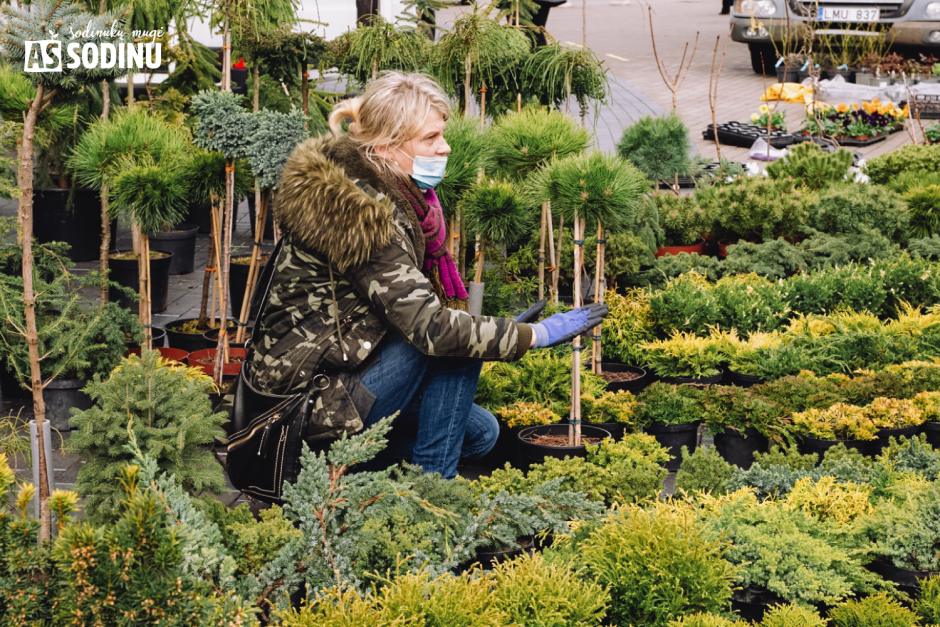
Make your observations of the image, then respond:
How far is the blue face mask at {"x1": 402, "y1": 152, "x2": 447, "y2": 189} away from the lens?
3061 mm

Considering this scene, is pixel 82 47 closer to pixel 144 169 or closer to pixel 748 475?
pixel 144 169

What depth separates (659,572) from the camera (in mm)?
2281

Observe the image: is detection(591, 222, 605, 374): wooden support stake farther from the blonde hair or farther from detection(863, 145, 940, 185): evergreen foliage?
detection(863, 145, 940, 185): evergreen foliage

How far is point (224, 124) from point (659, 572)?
2.68 m

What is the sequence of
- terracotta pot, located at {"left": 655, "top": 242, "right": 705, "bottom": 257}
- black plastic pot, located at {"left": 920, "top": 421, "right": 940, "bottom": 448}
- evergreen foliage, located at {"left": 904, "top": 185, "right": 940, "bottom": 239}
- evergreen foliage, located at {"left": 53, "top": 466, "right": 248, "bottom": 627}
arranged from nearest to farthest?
evergreen foliage, located at {"left": 53, "top": 466, "right": 248, "bottom": 627}
black plastic pot, located at {"left": 920, "top": 421, "right": 940, "bottom": 448}
evergreen foliage, located at {"left": 904, "top": 185, "right": 940, "bottom": 239}
terracotta pot, located at {"left": 655, "top": 242, "right": 705, "bottom": 257}

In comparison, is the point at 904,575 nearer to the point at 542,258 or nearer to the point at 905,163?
the point at 542,258

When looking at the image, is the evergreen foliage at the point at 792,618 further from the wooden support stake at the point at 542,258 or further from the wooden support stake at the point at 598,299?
the wooden support stake at the point at 542,258

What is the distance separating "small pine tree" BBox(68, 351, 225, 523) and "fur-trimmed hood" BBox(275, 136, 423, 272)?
58 centimetres

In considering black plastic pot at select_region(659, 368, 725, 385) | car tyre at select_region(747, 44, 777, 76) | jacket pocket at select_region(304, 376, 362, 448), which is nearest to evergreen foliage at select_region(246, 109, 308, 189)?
jacket pocket at select_region(304, 376, 362, 448)

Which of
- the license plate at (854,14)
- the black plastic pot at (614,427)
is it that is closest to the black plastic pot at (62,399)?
the black plastic pot at (614,427)

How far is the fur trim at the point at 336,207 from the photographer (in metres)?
2.79

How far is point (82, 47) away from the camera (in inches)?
100

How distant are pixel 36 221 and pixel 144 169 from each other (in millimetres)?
3338

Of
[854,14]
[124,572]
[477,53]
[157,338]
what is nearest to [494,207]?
[477,53]
